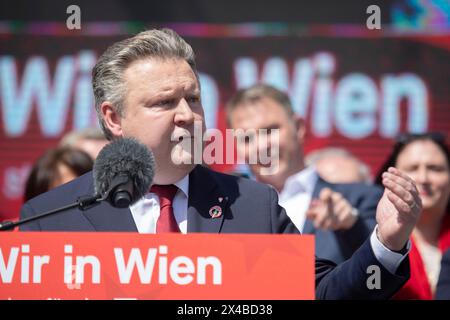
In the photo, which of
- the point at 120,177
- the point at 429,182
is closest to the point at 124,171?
the point at 120,177

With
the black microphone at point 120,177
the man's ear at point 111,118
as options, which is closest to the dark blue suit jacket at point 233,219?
the man's ear at point 111,118

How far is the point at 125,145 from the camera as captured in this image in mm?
2451

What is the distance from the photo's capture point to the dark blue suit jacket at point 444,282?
2.98m

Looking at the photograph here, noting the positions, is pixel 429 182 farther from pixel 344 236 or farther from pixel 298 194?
pixel 344 236

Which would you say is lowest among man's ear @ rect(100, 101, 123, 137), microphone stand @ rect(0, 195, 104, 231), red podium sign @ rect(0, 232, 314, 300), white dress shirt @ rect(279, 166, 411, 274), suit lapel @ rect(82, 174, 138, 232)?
red podium sign @ rect(0, 232, 314, 300)

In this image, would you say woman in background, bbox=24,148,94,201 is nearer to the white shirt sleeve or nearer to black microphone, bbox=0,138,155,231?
black microphone, bbox=0,138,155,231

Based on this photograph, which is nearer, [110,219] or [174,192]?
[110,219]

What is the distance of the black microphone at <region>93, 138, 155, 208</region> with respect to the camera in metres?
2.31

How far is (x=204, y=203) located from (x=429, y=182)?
2.02 m

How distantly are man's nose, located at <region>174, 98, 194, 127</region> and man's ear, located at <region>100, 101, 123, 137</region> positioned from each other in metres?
0.24

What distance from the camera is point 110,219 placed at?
2.66 m

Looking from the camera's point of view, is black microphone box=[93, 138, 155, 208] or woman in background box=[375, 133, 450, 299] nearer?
black microphone box=[93, 138, 155, 208]

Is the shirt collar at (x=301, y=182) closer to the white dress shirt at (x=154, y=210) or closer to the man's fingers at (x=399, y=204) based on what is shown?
the white dress shirt at (x=154, y=210)

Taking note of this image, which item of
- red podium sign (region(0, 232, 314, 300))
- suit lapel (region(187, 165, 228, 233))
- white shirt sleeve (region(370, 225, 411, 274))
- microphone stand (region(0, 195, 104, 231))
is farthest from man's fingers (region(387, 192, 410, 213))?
microphone stand (region(0, 195, 104, 231))
